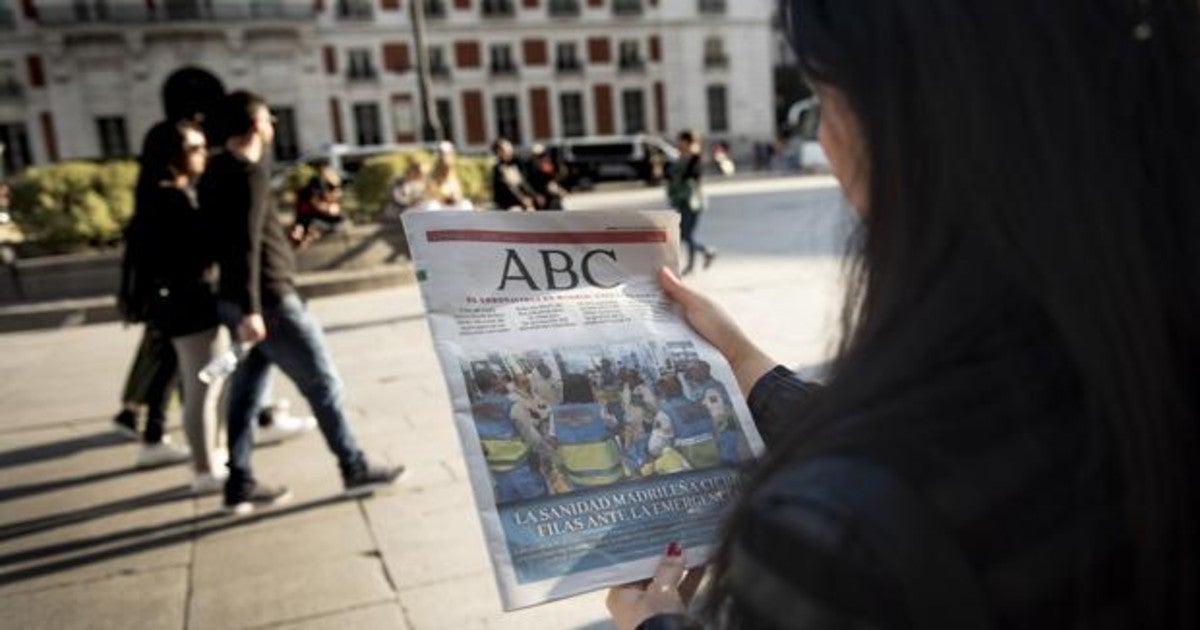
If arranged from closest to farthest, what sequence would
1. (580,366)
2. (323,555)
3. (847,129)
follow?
(847,129), (580,366), (323,555)

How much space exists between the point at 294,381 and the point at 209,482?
704mm

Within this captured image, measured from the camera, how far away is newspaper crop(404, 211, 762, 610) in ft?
3.83

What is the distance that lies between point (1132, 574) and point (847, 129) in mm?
404

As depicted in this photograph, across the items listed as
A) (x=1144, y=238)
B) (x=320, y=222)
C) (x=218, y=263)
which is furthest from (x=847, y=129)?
(x=320, y=222)

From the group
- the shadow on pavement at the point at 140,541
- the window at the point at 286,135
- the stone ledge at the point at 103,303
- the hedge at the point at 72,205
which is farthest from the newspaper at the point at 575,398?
the window at the point at 286,135

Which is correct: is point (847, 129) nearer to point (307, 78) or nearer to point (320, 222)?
point (320, 222)

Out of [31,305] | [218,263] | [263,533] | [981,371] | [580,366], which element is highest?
[981,371]

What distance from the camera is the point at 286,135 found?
41375 mm

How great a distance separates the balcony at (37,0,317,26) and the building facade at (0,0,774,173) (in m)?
0.06

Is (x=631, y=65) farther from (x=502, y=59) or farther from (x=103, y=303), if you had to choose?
(x=103, y=303)

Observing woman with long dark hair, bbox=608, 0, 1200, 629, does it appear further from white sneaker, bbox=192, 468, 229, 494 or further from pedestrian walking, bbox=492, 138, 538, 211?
pedestrian walking, bbox=492, 138, 538, 211

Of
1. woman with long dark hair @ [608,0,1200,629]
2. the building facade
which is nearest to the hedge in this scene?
woman with long dark hair @ [608,0,1200,629]

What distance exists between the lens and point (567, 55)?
149 feet

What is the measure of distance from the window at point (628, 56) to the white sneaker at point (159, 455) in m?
42.7
